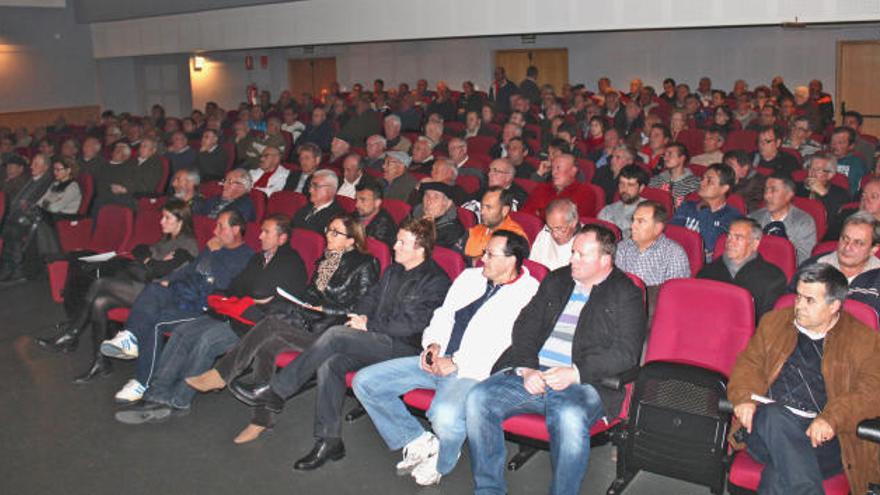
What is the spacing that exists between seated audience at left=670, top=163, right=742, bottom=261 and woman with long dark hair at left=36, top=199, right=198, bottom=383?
3.14 m

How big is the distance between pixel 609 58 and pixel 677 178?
9.00 metres

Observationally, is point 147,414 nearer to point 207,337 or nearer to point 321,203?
point 207,337

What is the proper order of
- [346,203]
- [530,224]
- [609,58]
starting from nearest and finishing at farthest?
[530,224] → [346,203] → [609,58]

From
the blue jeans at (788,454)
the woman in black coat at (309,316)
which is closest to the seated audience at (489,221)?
the woman in black coat at (309,316)

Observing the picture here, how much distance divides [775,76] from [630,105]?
13.1ft

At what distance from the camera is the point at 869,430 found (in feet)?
9.71

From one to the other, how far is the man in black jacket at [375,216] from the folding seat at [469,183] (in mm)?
1275

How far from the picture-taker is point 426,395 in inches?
157

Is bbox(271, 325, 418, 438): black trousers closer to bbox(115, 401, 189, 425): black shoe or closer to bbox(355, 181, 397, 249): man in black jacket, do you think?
bbox(115, 401, 189, 425): black shoe

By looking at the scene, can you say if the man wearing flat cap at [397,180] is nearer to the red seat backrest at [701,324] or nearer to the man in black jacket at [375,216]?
the man in black jacket at [375,216]

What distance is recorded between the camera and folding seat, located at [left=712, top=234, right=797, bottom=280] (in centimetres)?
452

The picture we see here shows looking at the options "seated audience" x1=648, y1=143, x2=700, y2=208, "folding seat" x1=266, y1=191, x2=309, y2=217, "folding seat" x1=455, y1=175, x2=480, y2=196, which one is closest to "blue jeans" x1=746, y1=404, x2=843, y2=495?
"seated audience" x1=648, y1=143, x2=700, y2=208

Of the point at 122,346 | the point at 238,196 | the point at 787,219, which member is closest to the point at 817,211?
the point at 787,219

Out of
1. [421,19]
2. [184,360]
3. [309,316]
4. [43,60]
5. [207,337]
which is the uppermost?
[43,60]
